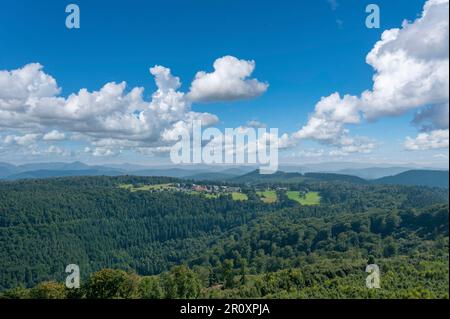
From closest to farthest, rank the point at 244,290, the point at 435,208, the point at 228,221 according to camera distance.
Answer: the point at 244,290 → the point at 435,208 → the point at 228,221

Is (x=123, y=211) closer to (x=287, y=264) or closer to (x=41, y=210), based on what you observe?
(x=41, y=210)

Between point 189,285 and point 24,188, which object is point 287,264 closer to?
point 189,285
